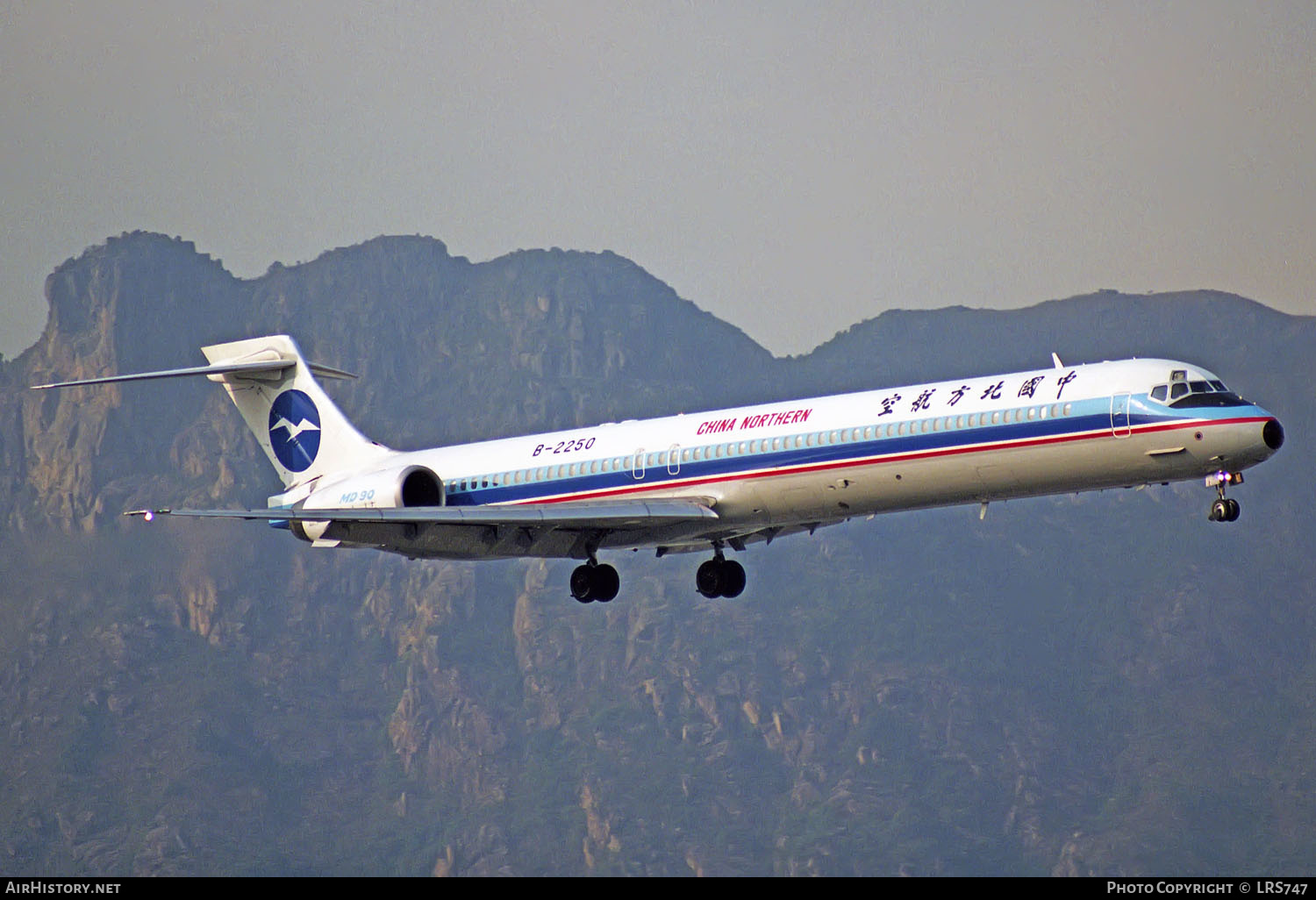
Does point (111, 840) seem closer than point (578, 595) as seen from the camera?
No

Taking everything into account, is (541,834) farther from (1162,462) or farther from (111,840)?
(1162,462)

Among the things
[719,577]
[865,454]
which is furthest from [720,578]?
[865,454]

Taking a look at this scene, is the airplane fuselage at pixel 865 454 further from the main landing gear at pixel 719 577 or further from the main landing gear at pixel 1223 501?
the main landing gear at pixel 719 577

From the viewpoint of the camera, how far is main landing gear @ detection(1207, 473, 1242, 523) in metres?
31.2

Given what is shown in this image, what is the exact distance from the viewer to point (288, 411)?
148ft

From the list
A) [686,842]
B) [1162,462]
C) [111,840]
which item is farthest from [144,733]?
[1162,462]

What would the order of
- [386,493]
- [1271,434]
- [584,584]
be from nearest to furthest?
[1271,434] < [584,584] < [386,493]

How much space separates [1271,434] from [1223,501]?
5.02 feet

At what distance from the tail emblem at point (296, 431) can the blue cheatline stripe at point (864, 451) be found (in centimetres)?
687

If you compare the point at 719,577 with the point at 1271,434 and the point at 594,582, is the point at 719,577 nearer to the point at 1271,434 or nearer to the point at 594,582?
the point at 594,582

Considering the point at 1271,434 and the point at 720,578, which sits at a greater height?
the point at 1271,434

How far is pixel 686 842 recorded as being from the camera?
19388 cm

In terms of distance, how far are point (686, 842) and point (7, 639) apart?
68.5 m

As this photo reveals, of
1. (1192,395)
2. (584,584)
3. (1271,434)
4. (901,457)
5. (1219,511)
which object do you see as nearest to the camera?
(1219,511)
